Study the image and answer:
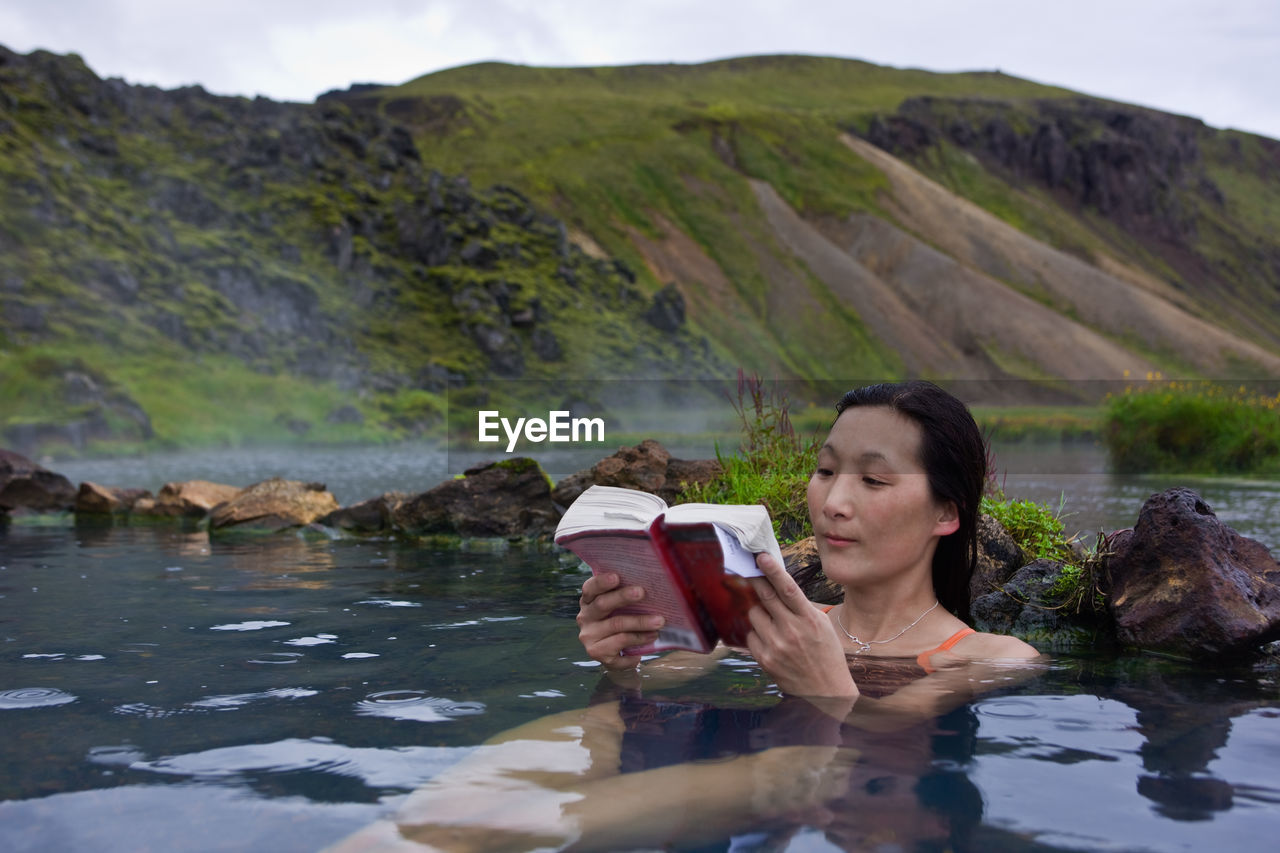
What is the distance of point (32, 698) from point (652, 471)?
21.8 ft

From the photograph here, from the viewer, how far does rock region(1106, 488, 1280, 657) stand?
5309 mm

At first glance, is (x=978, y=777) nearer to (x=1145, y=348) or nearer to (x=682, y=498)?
(x=682, y=498)

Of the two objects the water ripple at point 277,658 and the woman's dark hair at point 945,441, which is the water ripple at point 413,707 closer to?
the water ripple at point 277,658

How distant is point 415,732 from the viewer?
4070 mm

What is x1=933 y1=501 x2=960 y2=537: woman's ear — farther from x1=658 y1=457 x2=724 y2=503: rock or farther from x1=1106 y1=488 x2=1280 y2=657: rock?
x1=658 y1=457 x2=724 y2=503: rock

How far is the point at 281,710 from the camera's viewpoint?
4465 millimetres

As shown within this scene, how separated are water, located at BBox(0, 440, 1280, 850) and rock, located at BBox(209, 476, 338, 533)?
5258mm

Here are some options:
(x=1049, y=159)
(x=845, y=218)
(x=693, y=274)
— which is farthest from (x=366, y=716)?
(x=1049, y=159)

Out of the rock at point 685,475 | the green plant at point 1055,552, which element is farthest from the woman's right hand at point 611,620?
the rock at point 685,475

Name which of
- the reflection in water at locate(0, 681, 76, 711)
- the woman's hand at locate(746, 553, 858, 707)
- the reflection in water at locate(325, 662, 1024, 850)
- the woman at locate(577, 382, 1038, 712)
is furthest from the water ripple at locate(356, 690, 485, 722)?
the woman's hand at locate(746, 553, 858, 707)

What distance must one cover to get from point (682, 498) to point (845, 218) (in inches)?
4837

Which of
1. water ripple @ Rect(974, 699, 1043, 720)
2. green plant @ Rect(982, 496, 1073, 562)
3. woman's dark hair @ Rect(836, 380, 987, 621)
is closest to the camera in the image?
woman's dark hair @ Rect(836, 380, 987, 621)

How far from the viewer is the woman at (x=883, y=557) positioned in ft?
11.0

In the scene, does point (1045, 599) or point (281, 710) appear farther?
point (1045, 599)
